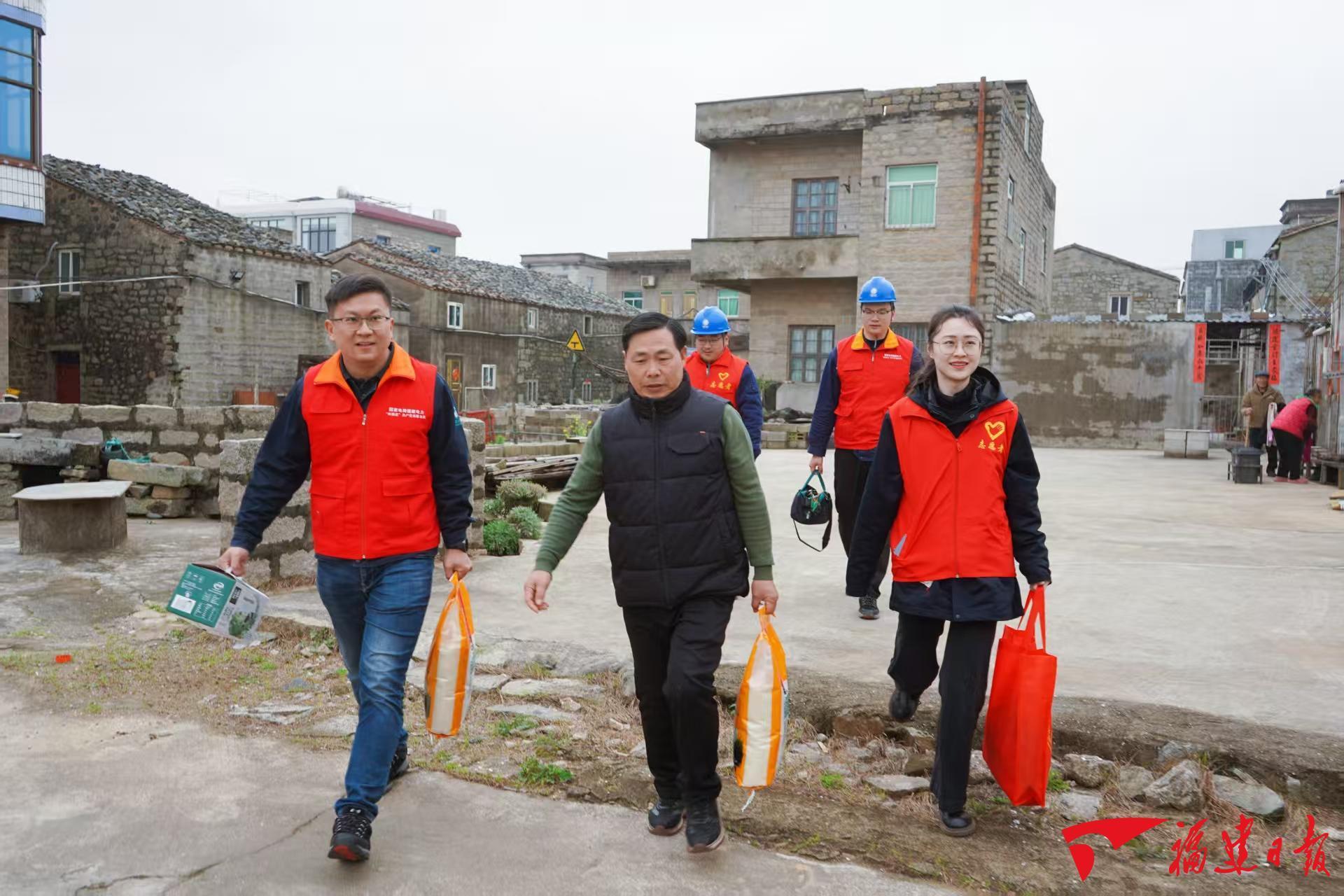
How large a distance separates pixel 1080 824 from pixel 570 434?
16251 millimetres

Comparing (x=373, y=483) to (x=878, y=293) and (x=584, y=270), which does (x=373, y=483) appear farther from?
(x=584, y=270)

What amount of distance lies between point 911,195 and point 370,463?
23.5 metres

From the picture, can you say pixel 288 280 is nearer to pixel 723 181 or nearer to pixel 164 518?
pixel 723 181

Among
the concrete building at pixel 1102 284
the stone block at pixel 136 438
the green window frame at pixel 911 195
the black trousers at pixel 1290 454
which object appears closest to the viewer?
the stone block at pixel 136 438

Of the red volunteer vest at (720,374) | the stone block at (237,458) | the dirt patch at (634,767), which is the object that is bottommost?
the dirt patch at (634,767)

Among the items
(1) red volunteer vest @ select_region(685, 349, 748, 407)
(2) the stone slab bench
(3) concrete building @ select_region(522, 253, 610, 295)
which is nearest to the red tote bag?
(1) red volunteer vest @ select_region(685, 349, 748, 407)

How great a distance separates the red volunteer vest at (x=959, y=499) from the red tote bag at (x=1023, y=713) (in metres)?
0.22

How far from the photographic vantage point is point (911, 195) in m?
Result: 25.2

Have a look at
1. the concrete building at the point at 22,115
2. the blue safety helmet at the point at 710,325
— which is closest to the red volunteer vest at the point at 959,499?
the blue safety helmet at the point at 710,325

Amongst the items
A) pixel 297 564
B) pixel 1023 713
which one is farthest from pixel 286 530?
pixel 1023 713

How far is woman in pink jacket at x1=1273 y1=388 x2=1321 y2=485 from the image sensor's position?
15.5m

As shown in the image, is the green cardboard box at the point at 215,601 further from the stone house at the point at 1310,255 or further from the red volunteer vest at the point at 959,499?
the stone house at the point at 1310,255

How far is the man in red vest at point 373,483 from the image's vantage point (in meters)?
3.46

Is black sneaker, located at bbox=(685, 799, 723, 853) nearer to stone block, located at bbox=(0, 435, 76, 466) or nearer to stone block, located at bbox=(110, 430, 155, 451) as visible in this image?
stone block, located at bbox=(110, 430, 155, 451)
